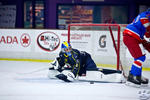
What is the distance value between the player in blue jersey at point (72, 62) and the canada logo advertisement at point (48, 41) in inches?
95.3

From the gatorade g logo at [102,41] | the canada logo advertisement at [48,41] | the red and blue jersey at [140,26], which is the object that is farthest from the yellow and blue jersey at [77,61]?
the canada logo advertisement at [48,41]

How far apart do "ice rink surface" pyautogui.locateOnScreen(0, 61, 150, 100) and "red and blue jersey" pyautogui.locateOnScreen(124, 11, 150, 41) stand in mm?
818

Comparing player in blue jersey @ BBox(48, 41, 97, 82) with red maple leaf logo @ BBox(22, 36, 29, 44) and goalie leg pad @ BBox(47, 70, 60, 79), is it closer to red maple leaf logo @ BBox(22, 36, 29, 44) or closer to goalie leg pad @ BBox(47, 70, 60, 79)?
goalie leg pad @ BBox(47, 70, 60, 79)

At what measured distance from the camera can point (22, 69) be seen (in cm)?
680

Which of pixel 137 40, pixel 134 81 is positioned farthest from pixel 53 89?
pixel 137 40

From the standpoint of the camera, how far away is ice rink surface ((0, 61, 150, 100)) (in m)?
4.26

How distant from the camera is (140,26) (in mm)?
4910

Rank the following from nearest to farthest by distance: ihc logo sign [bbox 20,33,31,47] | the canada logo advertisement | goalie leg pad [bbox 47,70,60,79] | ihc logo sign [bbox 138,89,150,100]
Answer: ihc logo sign [bbox 138,89,150,100], goalie leg pad [bbox 47,70,60,79], the canada logo advertisement, ihc logo sign [bbox 20,33,31,47]

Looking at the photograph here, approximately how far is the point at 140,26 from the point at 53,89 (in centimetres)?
162

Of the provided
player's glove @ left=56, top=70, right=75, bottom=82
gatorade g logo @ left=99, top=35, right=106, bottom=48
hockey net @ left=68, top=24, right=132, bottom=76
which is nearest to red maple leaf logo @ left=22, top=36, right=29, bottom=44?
hockey net @ left=68, top=24, right=132, bottom=76

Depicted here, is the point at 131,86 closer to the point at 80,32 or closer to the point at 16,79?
the point at 16,79

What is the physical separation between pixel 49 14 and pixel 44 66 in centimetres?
543

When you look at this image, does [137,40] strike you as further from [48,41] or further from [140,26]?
[48,41]

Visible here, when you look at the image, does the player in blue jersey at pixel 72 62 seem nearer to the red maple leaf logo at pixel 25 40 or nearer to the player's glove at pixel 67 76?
the player's glove at pixel 67 76
